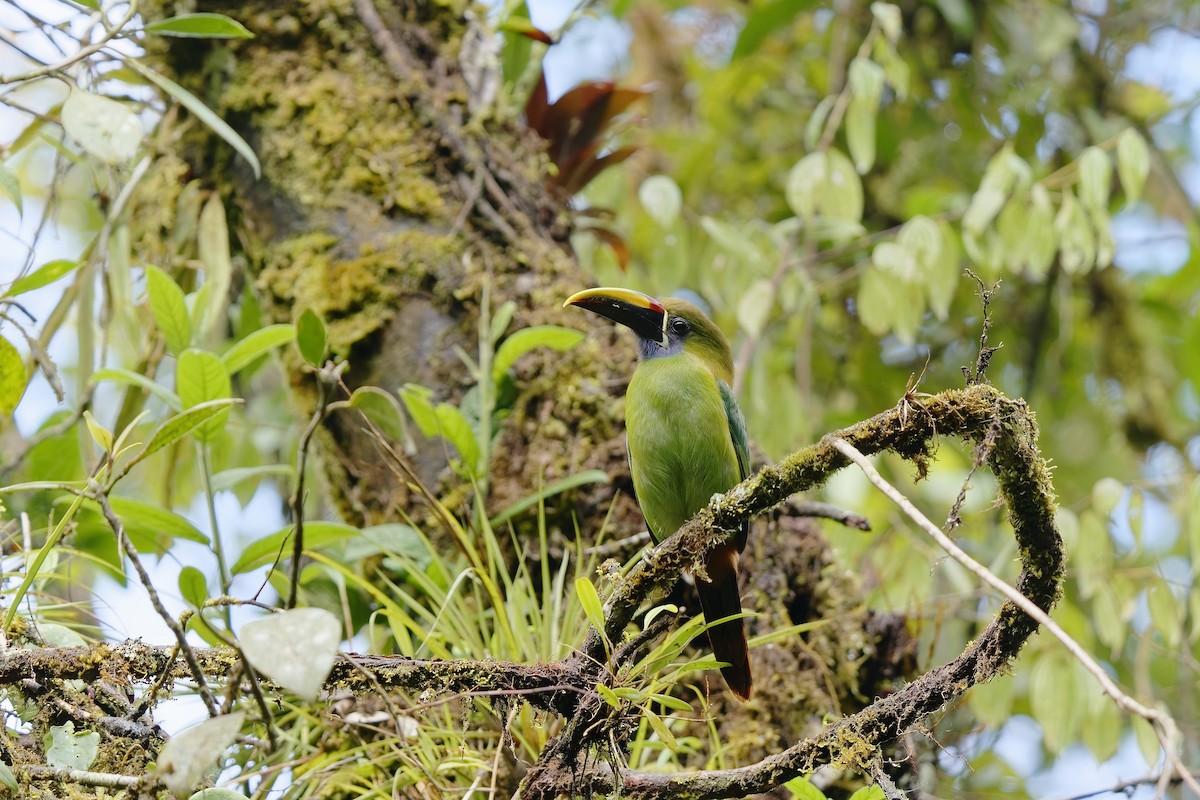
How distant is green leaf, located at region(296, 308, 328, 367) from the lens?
81.4 inches

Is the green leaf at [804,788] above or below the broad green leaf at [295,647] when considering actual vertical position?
below

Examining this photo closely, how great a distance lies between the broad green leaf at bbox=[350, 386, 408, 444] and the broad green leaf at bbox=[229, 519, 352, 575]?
0.31m

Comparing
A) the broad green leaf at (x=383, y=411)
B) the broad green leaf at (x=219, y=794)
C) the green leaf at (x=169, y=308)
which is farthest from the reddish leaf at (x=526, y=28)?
the broad green leaf at (x=219, y=794)

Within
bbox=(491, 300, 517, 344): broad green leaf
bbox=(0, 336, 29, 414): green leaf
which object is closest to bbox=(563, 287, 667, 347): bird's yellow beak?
bbox=(491, 300, 517, 344): broad green leaf

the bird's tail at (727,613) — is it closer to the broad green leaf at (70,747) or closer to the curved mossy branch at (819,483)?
the curved mossy branch at (819,483)

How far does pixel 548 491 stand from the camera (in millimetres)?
2814

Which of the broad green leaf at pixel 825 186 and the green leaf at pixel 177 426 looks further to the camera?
the broad green leaf at pixel 825 186

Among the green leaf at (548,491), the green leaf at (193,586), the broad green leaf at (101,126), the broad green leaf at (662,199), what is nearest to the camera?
the broad green leaf at (101,126)

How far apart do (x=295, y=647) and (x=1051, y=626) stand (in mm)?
963

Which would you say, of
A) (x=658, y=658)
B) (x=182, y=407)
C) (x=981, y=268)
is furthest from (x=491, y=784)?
(x=981, y=268)

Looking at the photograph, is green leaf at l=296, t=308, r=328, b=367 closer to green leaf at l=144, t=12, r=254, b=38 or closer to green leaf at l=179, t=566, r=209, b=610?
green leaf at l=179, t=566, r=209, b=610

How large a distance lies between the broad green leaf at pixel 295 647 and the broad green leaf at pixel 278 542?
1119mm

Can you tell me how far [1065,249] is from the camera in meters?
3.82

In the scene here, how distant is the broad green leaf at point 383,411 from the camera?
9.31 feet
